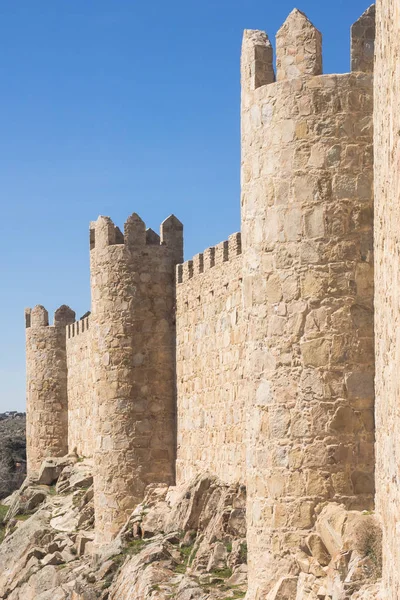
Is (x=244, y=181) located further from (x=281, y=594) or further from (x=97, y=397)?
(x=97, y=397)

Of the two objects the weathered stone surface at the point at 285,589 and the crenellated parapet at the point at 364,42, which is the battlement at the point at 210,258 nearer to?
the crenellated parapet at the point at 364,42

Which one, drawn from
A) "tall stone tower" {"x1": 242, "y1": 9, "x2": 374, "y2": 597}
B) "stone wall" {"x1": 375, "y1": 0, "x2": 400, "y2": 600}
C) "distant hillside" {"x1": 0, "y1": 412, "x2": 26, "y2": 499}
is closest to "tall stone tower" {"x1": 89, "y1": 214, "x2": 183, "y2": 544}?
"tall stone tower" {"x1": 242, "y1": 9, "x2": 374, "y2": 597}

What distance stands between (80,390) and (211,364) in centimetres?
1088

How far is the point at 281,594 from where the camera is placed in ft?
37.4

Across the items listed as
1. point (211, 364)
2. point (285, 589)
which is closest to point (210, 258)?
point (211, 364)

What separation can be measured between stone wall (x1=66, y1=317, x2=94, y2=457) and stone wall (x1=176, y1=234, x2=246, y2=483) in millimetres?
7287

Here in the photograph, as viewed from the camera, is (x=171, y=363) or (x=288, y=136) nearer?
(x=288, y=136)

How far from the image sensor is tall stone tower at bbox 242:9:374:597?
38.1ft

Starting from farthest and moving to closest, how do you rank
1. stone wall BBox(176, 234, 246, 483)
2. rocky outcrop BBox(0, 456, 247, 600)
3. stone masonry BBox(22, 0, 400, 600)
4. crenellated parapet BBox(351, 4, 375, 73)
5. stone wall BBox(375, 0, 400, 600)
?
stone wall BBox(176, 234, 246, 483), rocky outcrop BBox(0, 456, 247, 600), crenellated parapet BBox(351, 4, 375, 73), stone masonry BBox(22, 0, 400, 600), stone wall BBox(375, 0, 400, 600)

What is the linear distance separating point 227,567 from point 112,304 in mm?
6727

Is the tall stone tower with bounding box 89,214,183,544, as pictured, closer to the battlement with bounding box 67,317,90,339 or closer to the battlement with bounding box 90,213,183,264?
the battlement with bounding box 90,213,183,264

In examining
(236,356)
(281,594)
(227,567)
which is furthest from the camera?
(236,356)

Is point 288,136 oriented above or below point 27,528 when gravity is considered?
above

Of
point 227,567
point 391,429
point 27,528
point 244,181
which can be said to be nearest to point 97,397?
point 27,528
